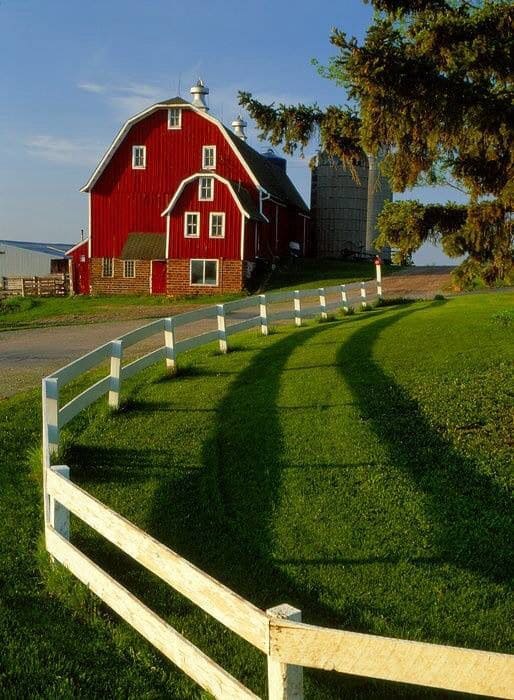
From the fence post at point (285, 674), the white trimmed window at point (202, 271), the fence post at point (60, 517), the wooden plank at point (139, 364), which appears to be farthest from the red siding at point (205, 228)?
the fence post at point (285, 674)

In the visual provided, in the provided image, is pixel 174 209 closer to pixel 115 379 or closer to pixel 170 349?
pixel 170 349

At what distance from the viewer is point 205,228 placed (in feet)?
130

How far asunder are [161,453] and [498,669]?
6.89 meters

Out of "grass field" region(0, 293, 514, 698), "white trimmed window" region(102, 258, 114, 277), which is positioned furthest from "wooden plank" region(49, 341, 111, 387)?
"white trimmed window" region(102, 258, 114, 277)

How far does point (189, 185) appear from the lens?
39.6 m

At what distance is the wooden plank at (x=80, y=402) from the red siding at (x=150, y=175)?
3133 centimetres

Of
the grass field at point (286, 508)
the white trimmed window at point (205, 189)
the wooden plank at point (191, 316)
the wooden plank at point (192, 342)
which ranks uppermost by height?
the white trimmed window at point (205, 189)

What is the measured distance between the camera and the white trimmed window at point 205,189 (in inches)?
1548

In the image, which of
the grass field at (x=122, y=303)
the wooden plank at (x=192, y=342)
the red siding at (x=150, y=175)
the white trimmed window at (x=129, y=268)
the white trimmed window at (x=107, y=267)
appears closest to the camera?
the wooden plank at (x=192, y=342)

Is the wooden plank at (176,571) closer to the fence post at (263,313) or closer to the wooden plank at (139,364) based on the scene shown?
the wooden plank at (139,364)

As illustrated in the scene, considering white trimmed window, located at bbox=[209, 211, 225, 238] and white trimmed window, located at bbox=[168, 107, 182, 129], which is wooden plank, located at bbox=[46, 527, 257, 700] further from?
white trimmed window, located at bbox=[168, 107, 182, 129]

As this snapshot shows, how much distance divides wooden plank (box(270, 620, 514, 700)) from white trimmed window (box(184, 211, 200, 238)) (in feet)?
122

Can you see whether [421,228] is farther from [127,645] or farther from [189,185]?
[189,185]

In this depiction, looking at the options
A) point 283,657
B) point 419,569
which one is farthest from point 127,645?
point 419,569
